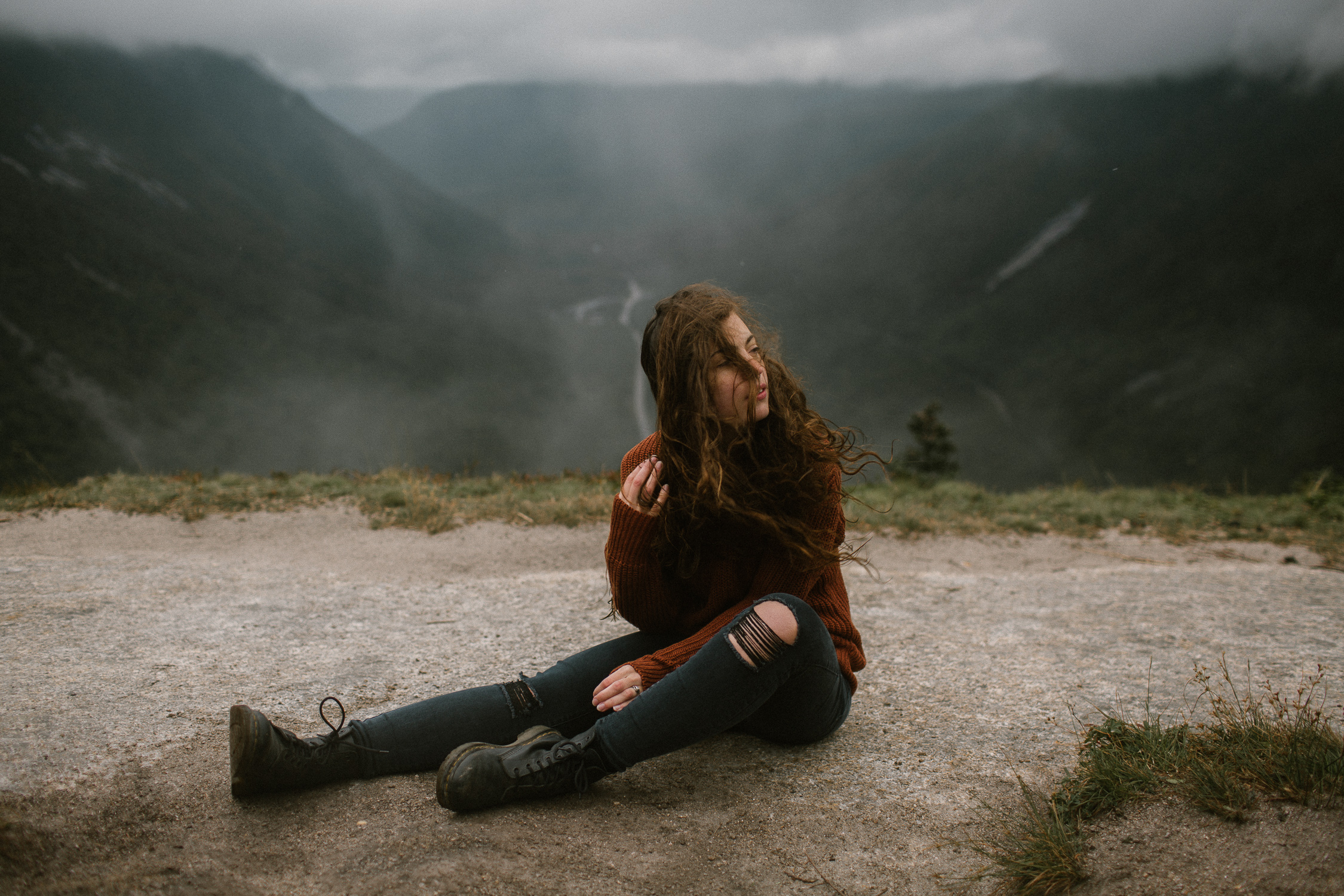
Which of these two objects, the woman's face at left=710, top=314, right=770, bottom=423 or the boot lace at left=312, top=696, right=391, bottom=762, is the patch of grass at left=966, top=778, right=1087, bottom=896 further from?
the boot lace at left=312, top=696, right=391, bottom=762

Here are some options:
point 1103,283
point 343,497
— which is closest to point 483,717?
point 343,497

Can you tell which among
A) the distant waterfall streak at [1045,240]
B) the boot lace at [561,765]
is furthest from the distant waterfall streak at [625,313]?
the boot lace at [561,765]

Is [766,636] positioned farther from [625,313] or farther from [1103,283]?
[1103,283]

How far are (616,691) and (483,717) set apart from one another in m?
0.51

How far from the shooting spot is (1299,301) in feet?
281

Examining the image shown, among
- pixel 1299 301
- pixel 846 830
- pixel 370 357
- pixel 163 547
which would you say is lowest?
pixel 846 830

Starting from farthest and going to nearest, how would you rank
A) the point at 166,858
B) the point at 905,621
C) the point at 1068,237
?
the point at 1068,237 → the point at 905,621 → the point at 166,858

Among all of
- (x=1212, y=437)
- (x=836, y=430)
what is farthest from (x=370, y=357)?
(x=836, y=430)

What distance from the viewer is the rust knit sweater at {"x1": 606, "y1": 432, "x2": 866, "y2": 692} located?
8.49ft

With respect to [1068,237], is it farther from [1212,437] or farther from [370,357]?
[370,357]

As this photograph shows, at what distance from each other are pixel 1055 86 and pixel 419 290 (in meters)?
133

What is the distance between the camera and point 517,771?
2.35 metres

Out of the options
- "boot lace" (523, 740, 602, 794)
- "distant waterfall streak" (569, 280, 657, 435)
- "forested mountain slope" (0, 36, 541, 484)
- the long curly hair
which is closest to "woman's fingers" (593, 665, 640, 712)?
"boot lace" (523, 740, 602, 794)

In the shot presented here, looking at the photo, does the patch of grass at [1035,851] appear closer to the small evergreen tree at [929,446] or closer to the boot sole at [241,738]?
the boot sole at [241,738]
